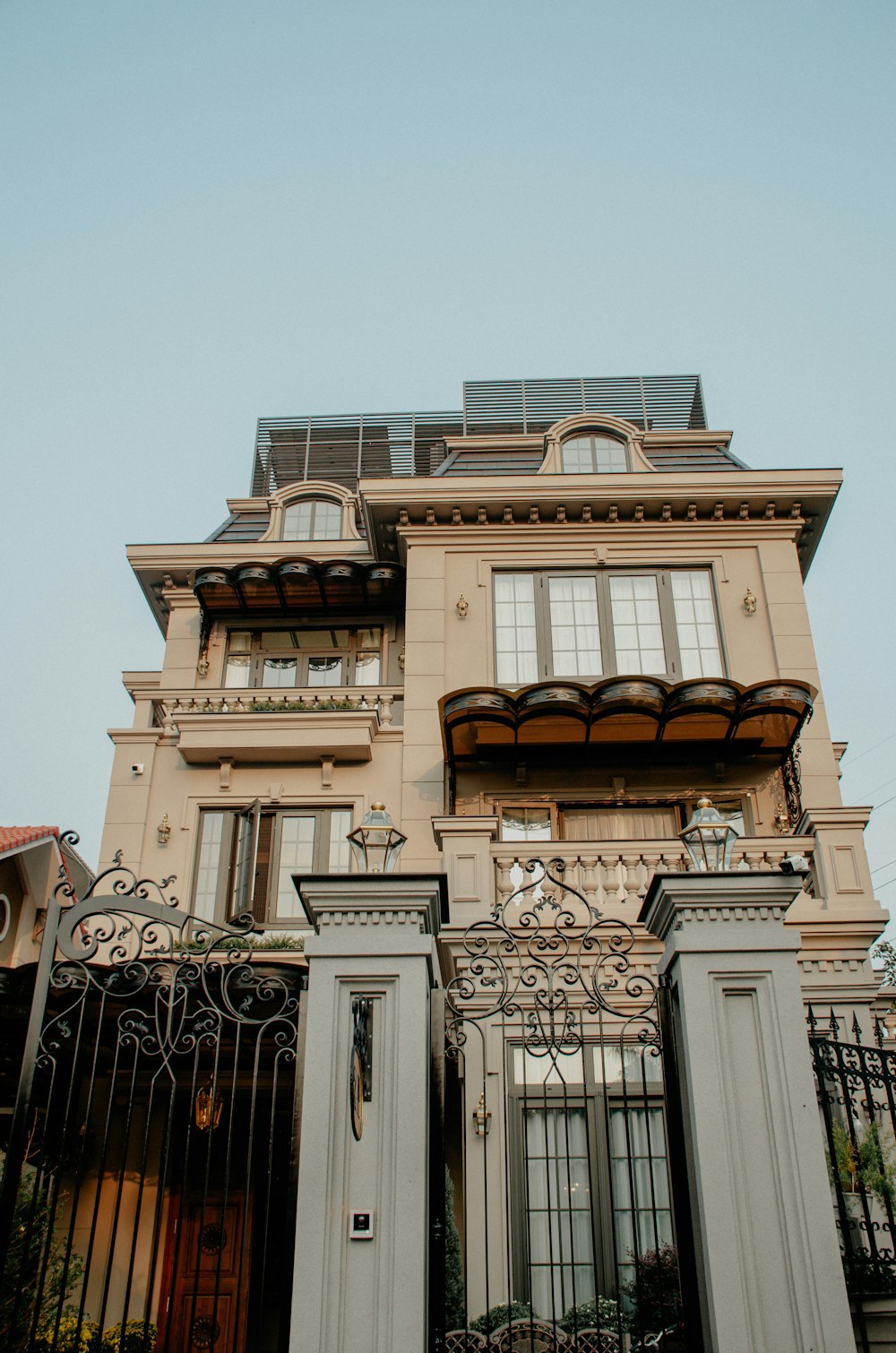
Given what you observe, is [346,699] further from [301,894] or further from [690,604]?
[301,894]

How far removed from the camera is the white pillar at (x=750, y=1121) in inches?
211

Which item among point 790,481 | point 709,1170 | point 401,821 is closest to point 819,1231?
point 709,1170

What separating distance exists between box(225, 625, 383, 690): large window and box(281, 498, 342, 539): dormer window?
2.29 metres

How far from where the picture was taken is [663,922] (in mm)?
6383

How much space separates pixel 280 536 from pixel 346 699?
4.58m

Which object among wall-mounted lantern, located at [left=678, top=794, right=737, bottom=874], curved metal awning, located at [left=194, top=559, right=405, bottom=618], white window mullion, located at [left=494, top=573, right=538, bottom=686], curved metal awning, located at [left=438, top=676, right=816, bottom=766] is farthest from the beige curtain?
wall-mounted lantern, located at [left=678, top=794, right=737, bottom=874]

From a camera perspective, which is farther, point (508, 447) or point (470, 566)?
point (508, 447)

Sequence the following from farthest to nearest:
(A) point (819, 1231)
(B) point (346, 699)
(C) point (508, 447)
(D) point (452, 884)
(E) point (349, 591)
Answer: (C) point (508, 447) → (E) point (349, 591) → (B) point (346, 699) → (D) point (452, 884) → (A) point (819, 1231)

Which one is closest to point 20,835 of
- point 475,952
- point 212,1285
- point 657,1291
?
point 475,952

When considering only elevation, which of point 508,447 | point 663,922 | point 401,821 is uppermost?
point 508,447

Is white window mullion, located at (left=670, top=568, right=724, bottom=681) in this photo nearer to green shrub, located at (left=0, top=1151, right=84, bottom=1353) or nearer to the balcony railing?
the balcony railing

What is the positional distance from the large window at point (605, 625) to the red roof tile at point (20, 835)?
6.28 metres

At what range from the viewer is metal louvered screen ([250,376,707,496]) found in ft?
73.4

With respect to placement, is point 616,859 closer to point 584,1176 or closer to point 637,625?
point 584,1176
